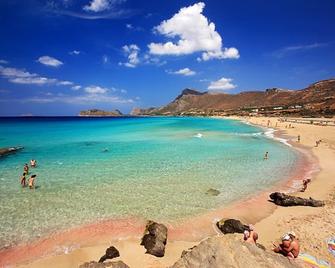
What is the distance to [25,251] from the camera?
36.8 ft

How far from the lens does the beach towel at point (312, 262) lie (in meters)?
9.09

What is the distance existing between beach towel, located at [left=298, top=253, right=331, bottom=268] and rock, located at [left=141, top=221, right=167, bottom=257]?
5292 millimetres

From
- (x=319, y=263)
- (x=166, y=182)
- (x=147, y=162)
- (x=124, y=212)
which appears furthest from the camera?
(x=147, y=162)

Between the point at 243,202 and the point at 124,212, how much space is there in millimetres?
7459

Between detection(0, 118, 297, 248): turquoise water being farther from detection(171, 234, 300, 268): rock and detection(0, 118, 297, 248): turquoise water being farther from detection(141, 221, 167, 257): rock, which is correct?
detection(171, 234, 300, 268): rock

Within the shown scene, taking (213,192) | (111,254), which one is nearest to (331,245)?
(213,192)

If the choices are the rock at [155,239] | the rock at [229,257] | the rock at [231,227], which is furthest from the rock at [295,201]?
the rock at [229,257]

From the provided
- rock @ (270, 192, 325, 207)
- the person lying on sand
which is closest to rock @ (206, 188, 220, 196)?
rock @ (270, 192, 325, 207)

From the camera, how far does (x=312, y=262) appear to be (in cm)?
929

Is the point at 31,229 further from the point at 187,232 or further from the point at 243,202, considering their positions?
the point at 243,202

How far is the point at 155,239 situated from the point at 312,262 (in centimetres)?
600

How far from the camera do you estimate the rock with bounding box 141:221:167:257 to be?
34.2 ft

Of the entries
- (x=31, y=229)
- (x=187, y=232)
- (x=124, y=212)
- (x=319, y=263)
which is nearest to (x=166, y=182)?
(x=124, y=212)

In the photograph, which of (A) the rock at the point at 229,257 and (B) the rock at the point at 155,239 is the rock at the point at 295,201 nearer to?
(B) the rock at the point at 155,239
